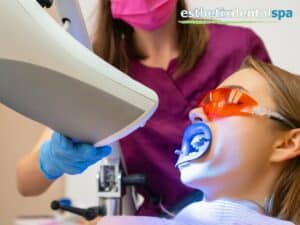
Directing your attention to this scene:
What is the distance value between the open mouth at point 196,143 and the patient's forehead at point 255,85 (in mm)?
117

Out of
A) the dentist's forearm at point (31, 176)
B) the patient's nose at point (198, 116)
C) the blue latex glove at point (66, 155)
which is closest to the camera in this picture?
the blue latex glove at point (66, 155)

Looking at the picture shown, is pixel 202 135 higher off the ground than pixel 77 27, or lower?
lower

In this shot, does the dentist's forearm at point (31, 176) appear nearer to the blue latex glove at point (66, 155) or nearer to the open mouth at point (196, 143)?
the blue latex glove at point (66, 155)

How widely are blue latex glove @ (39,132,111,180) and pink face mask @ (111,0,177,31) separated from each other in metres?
0.39

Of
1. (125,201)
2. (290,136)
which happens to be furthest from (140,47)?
(290,136)

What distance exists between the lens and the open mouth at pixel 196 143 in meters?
0.92

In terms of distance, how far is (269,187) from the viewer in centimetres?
93

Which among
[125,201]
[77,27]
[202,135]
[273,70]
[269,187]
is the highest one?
[77,27]

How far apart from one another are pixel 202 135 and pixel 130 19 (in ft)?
1.32

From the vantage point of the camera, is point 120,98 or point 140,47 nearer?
point 120,98

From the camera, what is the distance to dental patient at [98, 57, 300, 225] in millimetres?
916

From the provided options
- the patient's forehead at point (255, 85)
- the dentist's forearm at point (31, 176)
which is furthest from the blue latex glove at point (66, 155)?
the patient's forehead at point (255, 85)

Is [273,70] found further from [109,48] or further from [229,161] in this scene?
[109,48]

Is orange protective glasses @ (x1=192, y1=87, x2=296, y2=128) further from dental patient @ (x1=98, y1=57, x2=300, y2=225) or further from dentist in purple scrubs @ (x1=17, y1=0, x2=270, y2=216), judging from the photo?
dentist in purple scrubs @ (x1=17, y1=0, x2=270, y2=216)
